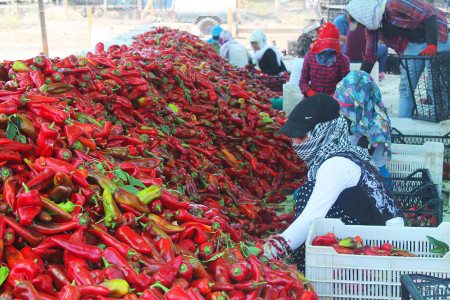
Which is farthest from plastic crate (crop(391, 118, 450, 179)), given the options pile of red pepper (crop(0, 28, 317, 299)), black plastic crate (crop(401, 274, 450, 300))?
black plastic crate (crop(401, 274, 450, 300))

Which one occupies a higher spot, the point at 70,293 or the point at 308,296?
the point at 70,293

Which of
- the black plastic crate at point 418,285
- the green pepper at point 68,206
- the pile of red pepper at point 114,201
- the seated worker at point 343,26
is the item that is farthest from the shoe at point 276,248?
the seated worker at point 343,26

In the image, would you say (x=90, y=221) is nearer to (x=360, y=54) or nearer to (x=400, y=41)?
(x=400, y=41)

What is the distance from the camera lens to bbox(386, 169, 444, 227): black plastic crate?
349cm

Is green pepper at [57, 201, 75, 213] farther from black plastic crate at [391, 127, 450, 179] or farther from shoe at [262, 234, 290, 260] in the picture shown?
black plastic crate at [391, 127, 450, 179]

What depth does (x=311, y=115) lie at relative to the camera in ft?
9.74

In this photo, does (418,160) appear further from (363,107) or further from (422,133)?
(422,133)

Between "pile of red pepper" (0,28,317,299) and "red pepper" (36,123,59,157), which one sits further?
"red pepper" (36,123,59,157)

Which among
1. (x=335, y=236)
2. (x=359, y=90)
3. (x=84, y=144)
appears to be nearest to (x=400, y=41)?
(x=359, y=90)

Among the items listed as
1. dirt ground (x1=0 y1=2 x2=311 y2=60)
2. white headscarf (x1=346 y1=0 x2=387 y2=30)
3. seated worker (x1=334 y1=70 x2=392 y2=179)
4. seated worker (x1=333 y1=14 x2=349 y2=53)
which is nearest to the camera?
seated worker (x1=334 y1=70 x2=392 y2=179)

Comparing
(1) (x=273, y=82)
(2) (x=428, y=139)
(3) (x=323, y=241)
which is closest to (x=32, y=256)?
(3) (x=323, y=241)

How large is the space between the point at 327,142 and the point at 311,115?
0.17m

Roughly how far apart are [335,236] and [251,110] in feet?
8.60

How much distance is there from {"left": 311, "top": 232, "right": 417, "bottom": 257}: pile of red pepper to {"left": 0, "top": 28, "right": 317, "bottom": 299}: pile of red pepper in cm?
24
